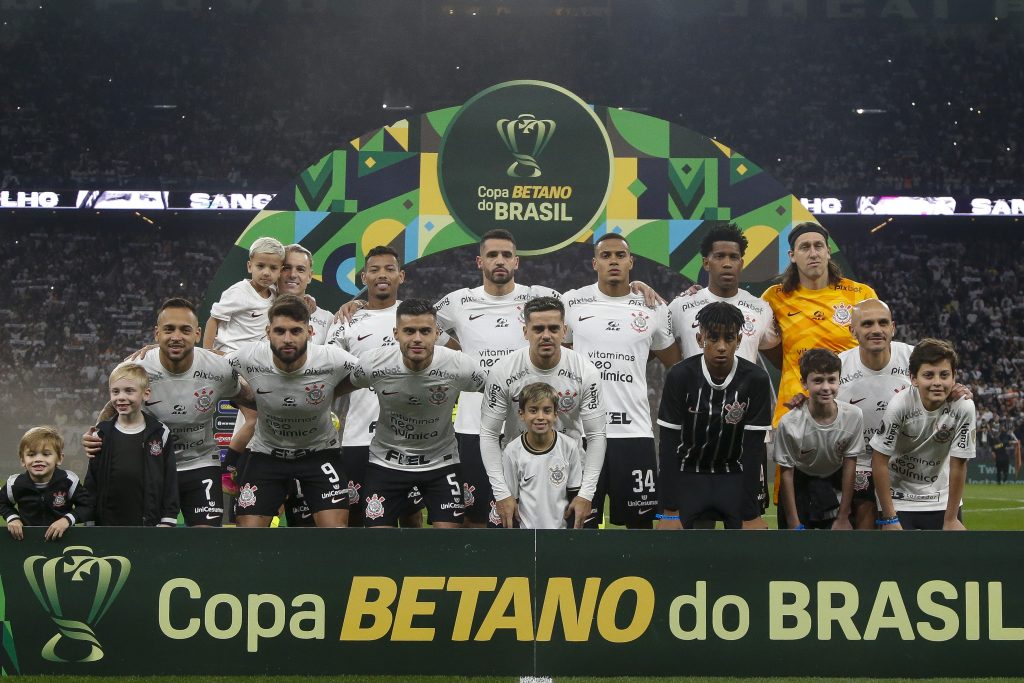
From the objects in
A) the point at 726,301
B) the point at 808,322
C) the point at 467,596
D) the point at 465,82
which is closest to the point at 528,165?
the point at 726,301

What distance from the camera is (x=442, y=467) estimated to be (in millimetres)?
6539

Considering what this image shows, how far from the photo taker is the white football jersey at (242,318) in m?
7.86

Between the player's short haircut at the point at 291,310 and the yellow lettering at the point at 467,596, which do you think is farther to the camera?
the player's short haircut at the point at 291,310

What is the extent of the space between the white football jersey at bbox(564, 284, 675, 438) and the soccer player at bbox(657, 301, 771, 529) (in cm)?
88

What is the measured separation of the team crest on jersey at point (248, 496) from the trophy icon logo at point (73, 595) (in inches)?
55.3

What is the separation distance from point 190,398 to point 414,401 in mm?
1284

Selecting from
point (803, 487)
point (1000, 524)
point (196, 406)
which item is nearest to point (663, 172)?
point (803, 487)

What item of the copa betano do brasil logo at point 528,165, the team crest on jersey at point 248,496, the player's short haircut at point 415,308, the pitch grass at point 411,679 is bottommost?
the pitch grass at point 411,679

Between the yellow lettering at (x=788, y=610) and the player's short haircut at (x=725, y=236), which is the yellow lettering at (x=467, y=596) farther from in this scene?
the player's short haircut at (x=725, y=236)

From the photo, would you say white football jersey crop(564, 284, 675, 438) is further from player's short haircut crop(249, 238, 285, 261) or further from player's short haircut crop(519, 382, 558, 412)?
player's short haircut crop(249, 238, 285, 261)

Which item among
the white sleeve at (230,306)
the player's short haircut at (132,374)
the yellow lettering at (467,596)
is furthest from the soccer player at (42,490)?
the white sleeve at (230,306)

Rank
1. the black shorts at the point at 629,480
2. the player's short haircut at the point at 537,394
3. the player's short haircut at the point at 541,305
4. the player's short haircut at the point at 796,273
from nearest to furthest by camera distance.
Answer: the player's short haircut at the point at 537,394, the player's short haircut at the point at 541,305, the black shorts at the point at 629,480, the player's short haircut at the point at 796,273

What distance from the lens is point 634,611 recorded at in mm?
4914

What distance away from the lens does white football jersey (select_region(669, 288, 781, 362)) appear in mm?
7027
